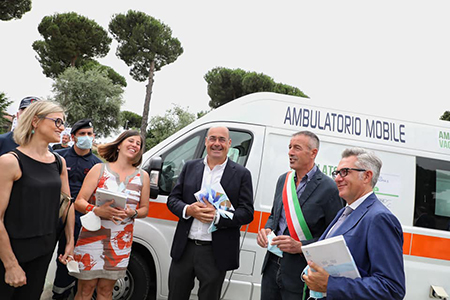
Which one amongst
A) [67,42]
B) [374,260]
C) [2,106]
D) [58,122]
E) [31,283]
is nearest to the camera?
[374,260]

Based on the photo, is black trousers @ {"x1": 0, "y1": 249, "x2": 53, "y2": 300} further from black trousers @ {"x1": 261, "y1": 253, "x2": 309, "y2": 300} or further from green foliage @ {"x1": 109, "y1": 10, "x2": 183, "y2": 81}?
green foliage @ {"x1": 109, "y1": 10, "x2": 183, "y2": 81}

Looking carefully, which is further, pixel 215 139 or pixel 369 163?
pixel 215 139

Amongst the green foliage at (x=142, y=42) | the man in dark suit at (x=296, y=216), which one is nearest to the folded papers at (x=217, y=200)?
the man in dark suit at (x=296, y=216)

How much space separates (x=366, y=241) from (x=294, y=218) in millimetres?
1000

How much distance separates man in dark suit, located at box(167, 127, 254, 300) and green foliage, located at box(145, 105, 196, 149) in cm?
2402

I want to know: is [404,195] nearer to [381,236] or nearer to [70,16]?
[381,236]

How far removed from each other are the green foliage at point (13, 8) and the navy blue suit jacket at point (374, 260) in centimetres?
2901

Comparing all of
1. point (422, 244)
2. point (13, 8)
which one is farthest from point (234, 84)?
point (422, 244)

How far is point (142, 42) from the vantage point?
89.4 feet

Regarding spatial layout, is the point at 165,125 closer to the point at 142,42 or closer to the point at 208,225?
the point at 142,42

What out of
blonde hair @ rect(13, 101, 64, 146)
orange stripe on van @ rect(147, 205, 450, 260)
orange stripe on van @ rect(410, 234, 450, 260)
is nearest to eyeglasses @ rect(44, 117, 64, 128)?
blonde hair @ rect(13, 101, 64, 146)

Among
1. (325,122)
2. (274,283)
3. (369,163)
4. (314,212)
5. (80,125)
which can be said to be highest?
(325,122)

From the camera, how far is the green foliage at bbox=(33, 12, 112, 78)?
31.1m

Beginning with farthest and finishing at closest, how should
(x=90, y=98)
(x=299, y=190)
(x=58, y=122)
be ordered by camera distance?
(x=90, y=98) → (x=299, y=190) → (x=58, y=122)
